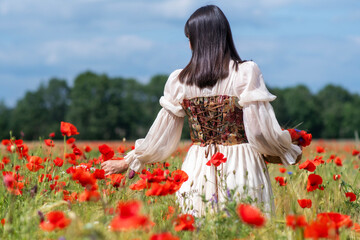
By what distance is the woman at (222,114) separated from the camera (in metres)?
2.81

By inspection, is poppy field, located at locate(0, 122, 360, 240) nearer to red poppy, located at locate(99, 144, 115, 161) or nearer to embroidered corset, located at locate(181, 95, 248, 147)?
red poppy, located at locate(99, 144, 115, 161)

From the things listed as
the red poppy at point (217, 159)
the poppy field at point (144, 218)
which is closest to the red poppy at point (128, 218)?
the poppy field at point (144, 218)

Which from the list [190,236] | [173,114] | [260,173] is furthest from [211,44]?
[190,236]

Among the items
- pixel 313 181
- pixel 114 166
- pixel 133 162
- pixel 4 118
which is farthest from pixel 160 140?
pixel 4 118

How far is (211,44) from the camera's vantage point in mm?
2922

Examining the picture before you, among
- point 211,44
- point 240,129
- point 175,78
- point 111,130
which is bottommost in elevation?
point 111,130

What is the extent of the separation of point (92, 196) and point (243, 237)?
852 millimetres

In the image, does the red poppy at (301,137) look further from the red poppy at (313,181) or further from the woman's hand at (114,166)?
the woman's hand at (114,166)

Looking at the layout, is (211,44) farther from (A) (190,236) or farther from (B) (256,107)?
(A) (190,236)

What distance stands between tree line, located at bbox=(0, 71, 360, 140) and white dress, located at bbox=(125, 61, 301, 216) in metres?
30.3

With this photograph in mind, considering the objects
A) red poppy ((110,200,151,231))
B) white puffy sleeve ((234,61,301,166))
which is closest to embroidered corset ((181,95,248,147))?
white puffy sleeve ((234,61,301,166))

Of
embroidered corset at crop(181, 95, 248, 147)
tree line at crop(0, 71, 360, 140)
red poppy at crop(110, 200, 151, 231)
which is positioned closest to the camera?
red poppy at crop(110, 200, 151, 231)

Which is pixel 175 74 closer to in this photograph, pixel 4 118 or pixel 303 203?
pixel 303 203

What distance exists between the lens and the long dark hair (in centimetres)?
288
